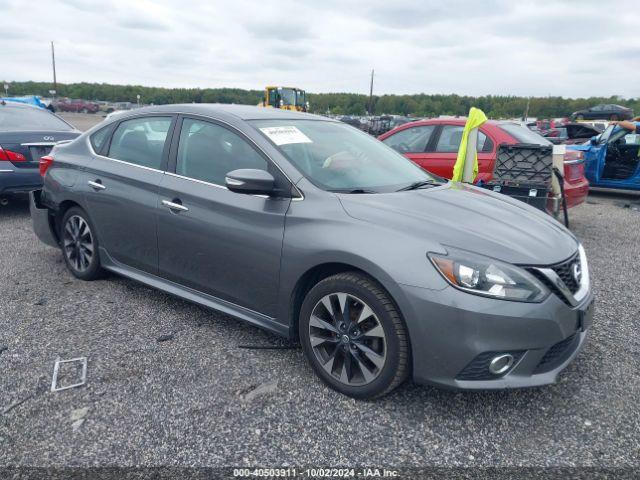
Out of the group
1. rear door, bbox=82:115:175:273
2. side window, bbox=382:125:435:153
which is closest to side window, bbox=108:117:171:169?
rear door, bbox=82:115:175:273

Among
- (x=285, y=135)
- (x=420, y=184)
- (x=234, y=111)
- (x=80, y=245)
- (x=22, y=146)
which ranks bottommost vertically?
(x=80, y=245)

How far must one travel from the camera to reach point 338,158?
3365 millimetres

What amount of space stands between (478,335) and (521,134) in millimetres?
5445

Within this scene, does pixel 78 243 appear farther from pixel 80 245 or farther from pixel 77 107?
pixel 77 107

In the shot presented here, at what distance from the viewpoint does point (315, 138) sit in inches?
138

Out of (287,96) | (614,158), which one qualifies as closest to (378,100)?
(287,96)

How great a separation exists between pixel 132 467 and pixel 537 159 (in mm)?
5583

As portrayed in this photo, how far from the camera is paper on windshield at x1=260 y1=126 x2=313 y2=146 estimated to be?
3.25 metres

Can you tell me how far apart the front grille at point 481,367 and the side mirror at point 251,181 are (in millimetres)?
1434

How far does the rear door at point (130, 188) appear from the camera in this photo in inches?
144

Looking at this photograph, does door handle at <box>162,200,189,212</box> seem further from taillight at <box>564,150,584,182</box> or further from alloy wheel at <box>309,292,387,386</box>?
taillight at <box>564,150,584,182</box>

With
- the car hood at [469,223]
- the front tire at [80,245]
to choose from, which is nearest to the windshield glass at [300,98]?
the front tire at [80,245]

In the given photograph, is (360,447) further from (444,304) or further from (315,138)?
(315,138)

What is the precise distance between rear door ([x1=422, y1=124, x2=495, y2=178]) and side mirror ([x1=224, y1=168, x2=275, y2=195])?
4.54 meters
